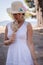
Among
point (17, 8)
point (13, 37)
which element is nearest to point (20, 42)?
Result: point (13, 37)

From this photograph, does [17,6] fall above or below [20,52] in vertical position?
above

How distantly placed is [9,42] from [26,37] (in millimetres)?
99

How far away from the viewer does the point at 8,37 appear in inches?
54.4

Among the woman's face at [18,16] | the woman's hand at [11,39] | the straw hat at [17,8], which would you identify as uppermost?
the straw hat at [17,8]

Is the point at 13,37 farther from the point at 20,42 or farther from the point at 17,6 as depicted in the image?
the point at 17,6

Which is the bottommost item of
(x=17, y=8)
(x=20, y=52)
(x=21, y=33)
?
(x=20, y=52)

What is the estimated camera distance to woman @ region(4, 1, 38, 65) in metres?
1.36

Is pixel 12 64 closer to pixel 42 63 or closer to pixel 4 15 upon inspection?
Answer: pixel 4 15

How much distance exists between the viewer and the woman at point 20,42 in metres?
1.36

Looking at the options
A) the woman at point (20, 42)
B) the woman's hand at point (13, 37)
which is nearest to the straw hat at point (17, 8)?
the woman at point (20, 42)

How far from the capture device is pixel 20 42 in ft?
4.50

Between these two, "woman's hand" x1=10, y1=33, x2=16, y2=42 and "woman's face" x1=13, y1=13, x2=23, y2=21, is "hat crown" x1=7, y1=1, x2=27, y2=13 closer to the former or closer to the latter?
"woman's face" x1=13, y1=13, x2=23, y2=21

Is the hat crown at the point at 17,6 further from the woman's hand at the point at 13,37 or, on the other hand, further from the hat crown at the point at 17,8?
the woman's hand at the point at 13,37

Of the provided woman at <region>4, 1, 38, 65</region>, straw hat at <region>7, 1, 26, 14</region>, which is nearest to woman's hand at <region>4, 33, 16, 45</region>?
woman at <region>4, 1, 38, 65</region>
